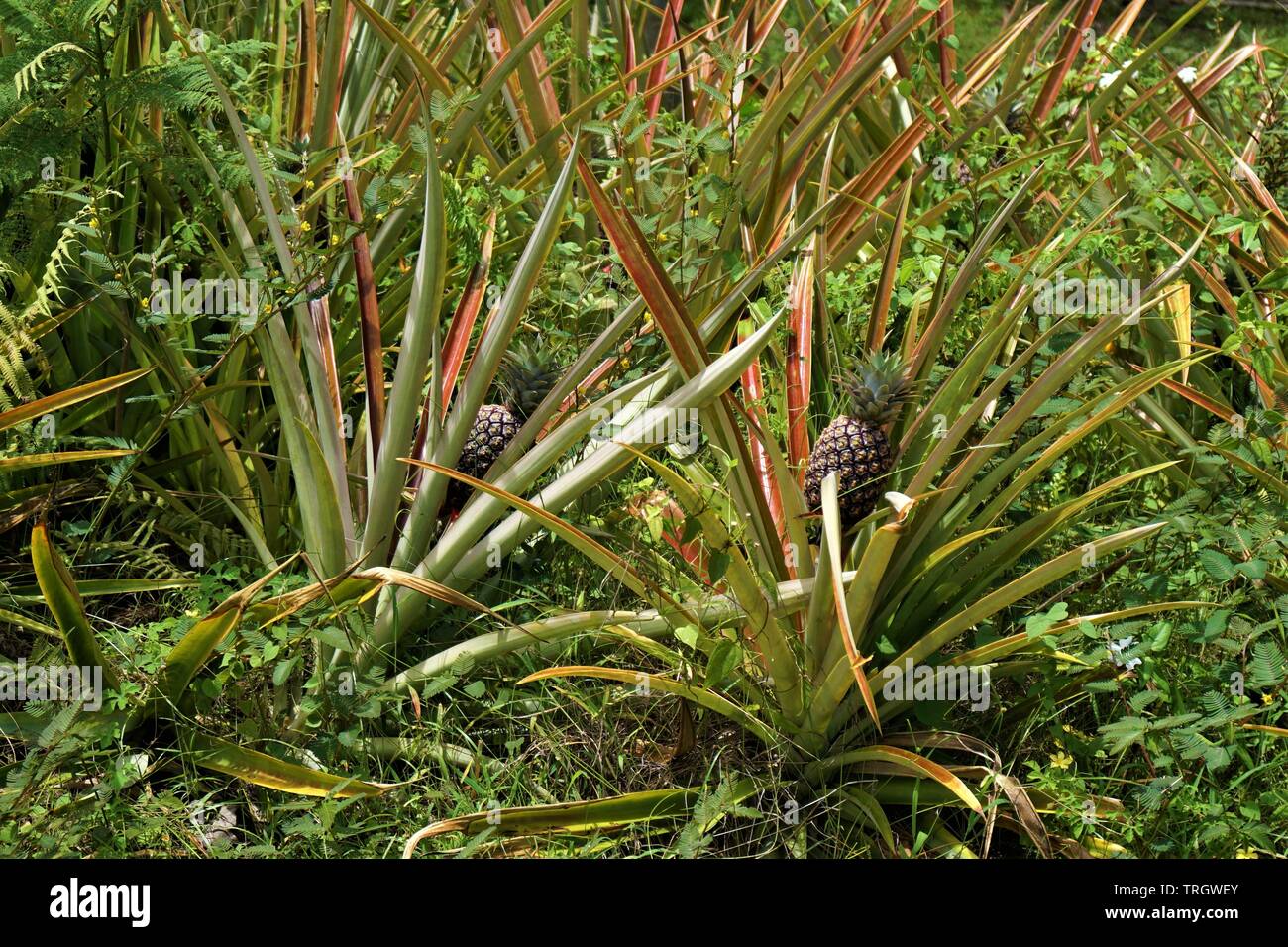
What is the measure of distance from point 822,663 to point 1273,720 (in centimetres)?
74

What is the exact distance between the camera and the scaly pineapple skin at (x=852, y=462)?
2.04m

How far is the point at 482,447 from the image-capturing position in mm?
2234

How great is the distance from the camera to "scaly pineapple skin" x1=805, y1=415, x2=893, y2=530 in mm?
2037

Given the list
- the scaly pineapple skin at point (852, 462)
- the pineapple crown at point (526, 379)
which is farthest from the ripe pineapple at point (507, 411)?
the scaly pineapple skin at point (852, 462)

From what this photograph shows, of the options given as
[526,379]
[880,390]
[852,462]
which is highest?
[526,379]

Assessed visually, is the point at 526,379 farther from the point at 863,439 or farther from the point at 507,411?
the point at 863,439

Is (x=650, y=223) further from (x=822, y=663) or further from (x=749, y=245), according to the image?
(x=822, y=663)

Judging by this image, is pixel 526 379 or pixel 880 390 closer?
pixel 880 390

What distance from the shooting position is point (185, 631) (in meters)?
2.04

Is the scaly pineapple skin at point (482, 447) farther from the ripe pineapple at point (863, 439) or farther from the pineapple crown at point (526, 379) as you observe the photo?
the ripe pineapple at point (863, 439)

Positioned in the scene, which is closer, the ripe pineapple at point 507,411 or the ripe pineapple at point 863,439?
the ripe pineapple at point 863,439

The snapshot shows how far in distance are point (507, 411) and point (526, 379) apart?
0.07 m

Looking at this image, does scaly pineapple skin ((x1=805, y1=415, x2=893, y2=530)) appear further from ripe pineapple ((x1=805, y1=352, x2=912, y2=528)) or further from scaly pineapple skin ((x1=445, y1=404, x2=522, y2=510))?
scaly pineapple skin ((x1=445, y1=404, x2=522, y2=510))

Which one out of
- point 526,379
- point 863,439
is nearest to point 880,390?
point 863,439
